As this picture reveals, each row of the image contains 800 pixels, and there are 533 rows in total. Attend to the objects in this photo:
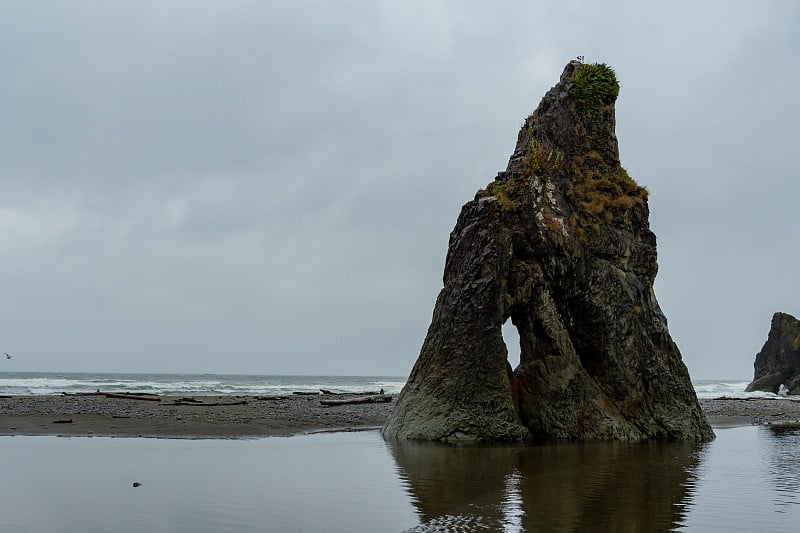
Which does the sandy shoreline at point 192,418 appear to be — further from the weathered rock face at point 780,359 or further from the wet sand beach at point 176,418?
the weathered rock face at point 780,359

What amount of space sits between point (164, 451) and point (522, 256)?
403 inches

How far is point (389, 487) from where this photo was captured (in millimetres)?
10336

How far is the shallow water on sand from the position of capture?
7.90 meters

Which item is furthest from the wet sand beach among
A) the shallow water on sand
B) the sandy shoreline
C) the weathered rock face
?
the weathered rock face

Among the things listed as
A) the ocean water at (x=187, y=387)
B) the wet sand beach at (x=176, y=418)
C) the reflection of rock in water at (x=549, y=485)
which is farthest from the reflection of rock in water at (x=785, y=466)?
the ocean water at (x=187, y=387)

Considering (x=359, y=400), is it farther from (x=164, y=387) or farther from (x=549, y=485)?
(x=164, y=387)

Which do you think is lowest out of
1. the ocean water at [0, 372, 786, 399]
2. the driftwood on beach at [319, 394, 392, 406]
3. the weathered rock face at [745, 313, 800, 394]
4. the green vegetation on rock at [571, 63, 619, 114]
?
the ocean water at [0, 372, 786, 399]

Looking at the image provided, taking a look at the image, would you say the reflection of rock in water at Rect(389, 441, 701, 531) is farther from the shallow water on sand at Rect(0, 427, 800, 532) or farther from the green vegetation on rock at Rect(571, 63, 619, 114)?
the green vegetation on rock at Rect(571, 63, 619, 114)

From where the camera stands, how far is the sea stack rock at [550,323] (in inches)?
688

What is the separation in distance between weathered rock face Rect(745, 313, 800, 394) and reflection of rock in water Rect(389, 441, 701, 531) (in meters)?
54.8

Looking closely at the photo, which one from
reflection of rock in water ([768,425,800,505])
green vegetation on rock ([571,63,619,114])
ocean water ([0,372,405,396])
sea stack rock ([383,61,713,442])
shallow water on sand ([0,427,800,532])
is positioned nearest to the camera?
shallow water on sand ([0,427,800,532])

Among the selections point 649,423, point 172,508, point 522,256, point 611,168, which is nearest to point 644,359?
point 649,423

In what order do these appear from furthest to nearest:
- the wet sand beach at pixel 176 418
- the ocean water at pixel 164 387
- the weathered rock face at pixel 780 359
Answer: the weathered rock face at pixel 780 359 → the ocean water at pixel 164 387 → the wet sand beach at pixel 176 418

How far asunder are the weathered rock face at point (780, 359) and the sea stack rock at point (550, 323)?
50715 mm
